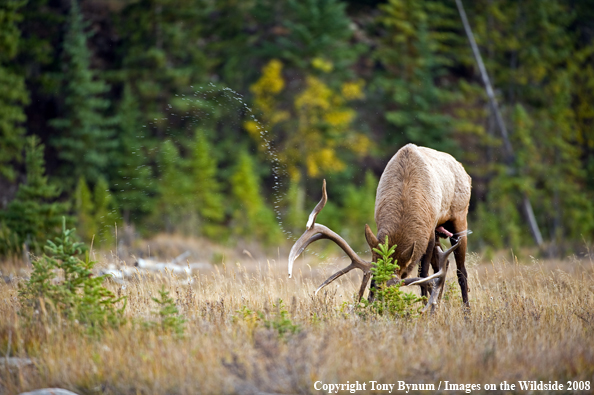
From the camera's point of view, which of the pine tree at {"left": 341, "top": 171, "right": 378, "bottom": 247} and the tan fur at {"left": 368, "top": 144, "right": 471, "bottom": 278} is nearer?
the tan fur at {"left": 368, "top": 144, "right": 471, "bottom": 278}

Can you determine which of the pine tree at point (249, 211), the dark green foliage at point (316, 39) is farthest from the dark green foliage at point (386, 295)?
the dark green foliage at point (316, 39)

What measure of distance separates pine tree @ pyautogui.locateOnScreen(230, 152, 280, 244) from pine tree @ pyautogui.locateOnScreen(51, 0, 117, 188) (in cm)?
562

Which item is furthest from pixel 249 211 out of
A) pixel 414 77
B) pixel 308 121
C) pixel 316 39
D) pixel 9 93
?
pixel 414 77

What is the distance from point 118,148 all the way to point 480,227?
15.7m

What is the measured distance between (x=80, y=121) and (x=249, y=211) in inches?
319

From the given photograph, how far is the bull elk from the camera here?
599cm

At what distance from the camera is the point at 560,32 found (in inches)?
1008

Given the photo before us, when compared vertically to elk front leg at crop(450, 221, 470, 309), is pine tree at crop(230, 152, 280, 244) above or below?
below

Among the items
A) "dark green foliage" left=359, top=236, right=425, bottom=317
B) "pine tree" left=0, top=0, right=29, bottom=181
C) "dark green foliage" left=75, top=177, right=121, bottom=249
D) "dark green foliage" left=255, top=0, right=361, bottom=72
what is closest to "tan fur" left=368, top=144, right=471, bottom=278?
"dark green foliage" left=359, top=236, right=425, bottom=317

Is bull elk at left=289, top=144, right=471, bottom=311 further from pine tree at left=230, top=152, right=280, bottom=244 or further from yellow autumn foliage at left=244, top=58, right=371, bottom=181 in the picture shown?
yellow autumn foliage at left=244, top=58, right=371, bottom=181

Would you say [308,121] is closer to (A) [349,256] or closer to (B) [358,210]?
(B) [358,210]

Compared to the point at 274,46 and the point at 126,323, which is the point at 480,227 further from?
the point at 126,323

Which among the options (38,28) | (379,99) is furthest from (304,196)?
(38,28)

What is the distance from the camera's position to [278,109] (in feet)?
89.1
